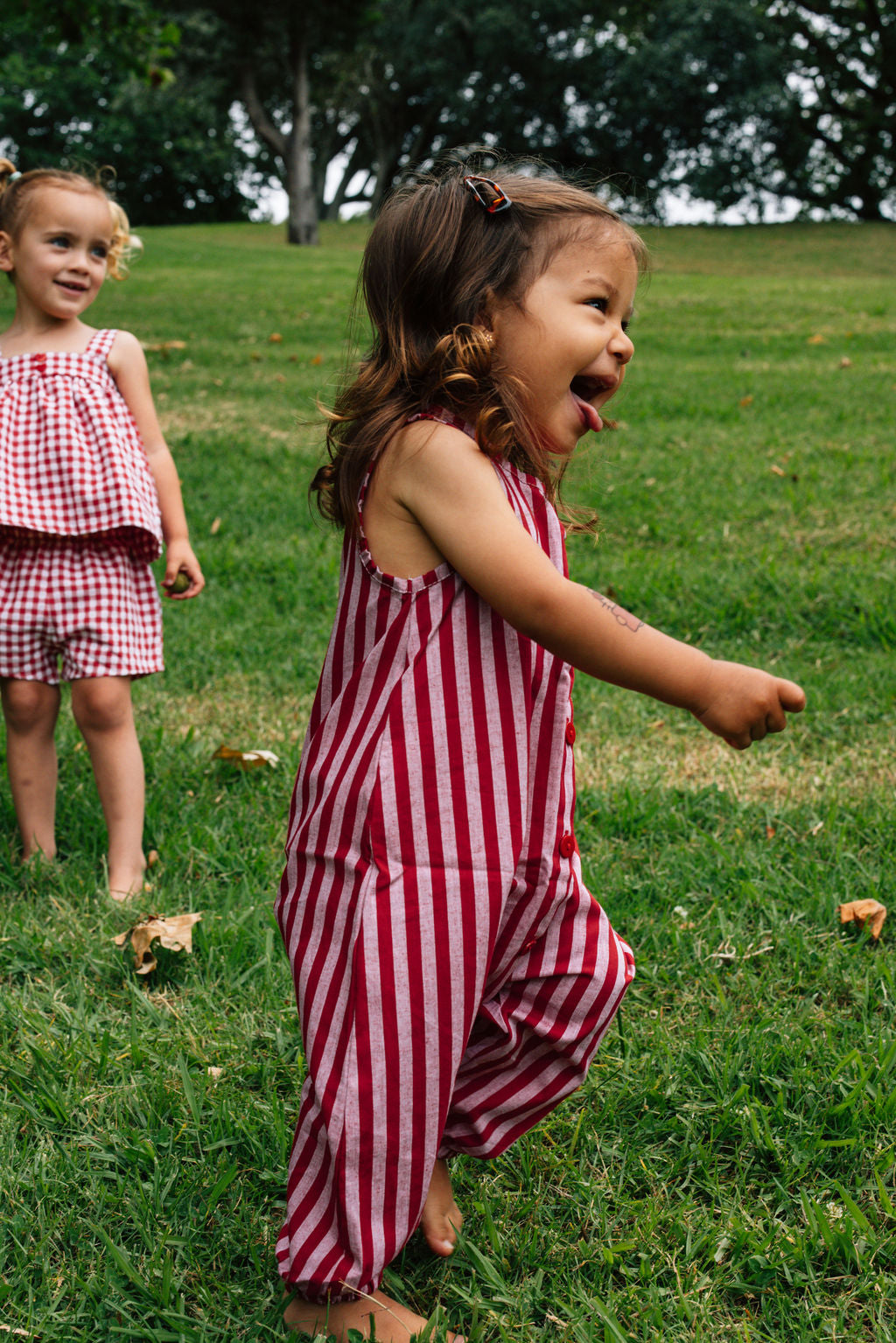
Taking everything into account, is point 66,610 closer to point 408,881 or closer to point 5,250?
point 5,250

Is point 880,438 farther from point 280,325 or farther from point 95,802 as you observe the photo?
point 280,325

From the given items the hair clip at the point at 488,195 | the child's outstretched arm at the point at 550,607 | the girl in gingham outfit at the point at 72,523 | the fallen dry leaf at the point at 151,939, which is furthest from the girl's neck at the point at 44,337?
the child's outstretched arm at the point at 550,607

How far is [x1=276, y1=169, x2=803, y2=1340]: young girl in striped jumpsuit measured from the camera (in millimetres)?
1476

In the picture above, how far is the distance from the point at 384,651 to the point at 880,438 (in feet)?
19.6

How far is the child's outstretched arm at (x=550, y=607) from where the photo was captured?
1439 millimetres

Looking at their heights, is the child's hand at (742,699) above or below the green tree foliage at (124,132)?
below

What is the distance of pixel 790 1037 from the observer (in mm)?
2146

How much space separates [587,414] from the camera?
5.34ft

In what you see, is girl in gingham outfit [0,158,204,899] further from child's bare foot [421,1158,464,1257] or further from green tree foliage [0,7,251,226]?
green tree foliage [0,7,251,226]

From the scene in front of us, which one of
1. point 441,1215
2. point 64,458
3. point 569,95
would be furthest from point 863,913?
point 569,95

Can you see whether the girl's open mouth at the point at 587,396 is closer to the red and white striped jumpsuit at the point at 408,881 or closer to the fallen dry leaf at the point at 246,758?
the red and white striped jumpsuit at the point at 408,881

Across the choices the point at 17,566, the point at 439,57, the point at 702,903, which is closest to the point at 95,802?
the point at 17,566

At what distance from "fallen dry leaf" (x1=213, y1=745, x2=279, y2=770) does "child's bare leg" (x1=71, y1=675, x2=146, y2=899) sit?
0.39 meters

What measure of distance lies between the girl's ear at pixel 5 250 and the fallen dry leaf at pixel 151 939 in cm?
157
